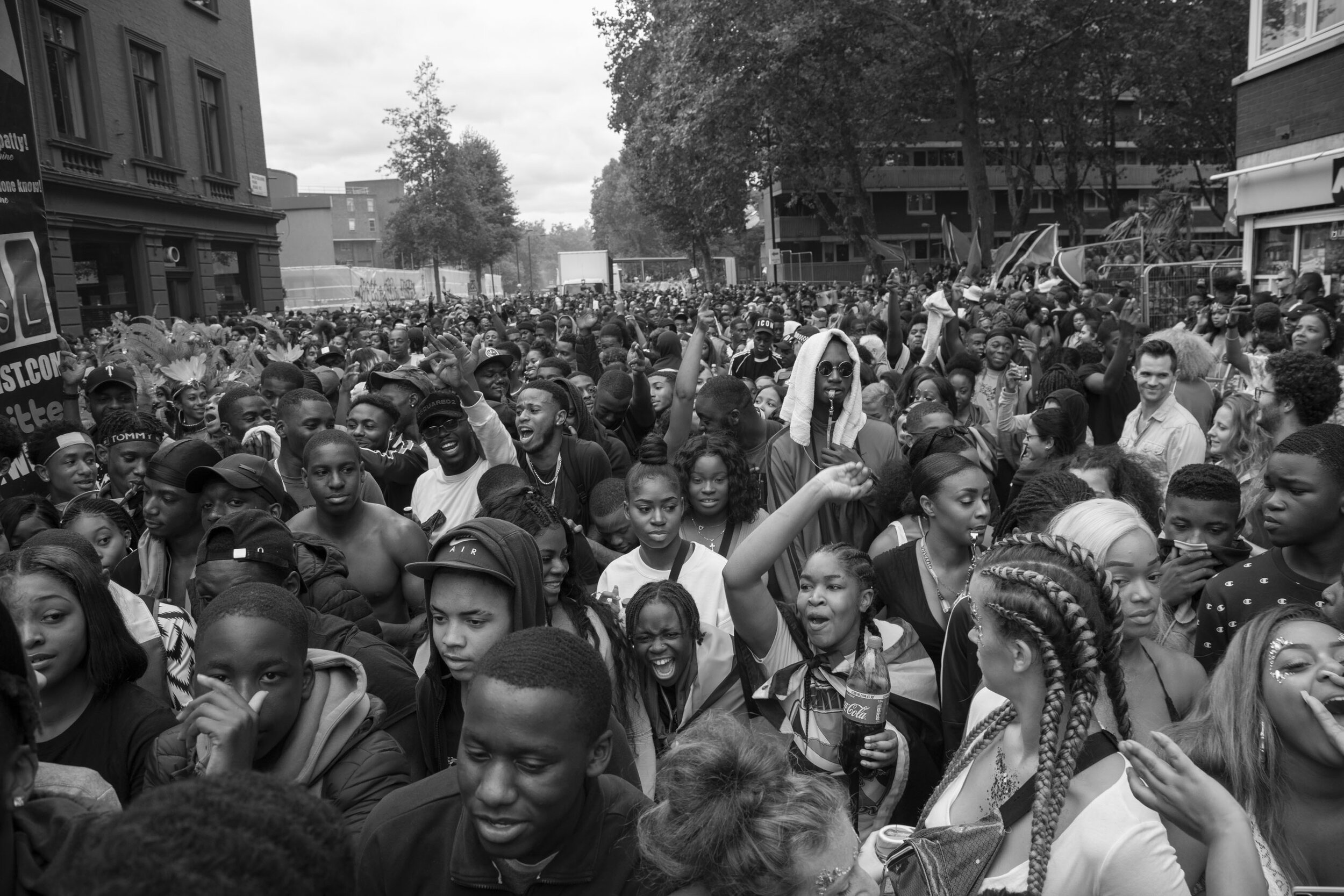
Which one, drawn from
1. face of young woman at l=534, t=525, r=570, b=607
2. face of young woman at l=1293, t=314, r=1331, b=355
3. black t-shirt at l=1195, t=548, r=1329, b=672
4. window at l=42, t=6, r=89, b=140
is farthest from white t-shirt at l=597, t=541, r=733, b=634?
window at l=42, t=6, r=89, b=140

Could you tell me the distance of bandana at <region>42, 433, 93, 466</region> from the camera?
5.29 meters

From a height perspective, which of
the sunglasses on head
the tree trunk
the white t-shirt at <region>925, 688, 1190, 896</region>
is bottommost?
the white t-shirt at <region>925, 688, 1190, 896</region>

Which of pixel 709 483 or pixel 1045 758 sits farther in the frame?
pixel 709 483

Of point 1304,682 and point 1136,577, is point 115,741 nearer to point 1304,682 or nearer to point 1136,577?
point 1136,577

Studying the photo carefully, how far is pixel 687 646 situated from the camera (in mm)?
3439

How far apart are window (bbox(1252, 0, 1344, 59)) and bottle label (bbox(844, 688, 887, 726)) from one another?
15874 millimetres

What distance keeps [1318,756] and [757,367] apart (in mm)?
6770

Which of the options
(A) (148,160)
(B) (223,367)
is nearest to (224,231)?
(A) (148,160)

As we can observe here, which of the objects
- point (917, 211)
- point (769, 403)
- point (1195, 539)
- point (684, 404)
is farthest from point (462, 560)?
point (917, 211)

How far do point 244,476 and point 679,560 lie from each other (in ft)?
6.20

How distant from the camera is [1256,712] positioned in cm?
243

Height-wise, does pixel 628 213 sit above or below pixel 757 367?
above

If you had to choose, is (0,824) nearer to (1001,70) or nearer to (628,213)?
(1001,70)

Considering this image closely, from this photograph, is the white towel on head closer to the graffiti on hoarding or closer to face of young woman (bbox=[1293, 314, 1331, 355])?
face of young woman (bbox=[1293, 314, 1331, 355])
